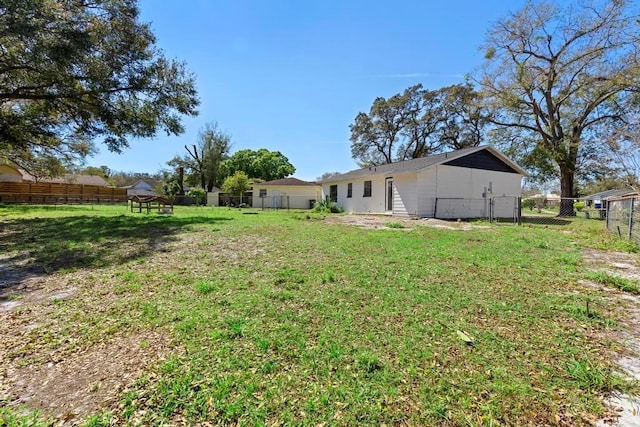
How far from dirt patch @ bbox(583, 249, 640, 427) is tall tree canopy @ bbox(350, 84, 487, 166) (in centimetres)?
2355

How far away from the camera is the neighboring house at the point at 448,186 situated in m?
14.9

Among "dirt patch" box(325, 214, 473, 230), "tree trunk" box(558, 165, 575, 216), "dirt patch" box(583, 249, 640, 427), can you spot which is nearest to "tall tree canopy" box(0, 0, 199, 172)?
"dirt patch" box(325, 214, 473, 230)

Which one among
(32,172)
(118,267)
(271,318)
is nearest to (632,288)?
(271,318)

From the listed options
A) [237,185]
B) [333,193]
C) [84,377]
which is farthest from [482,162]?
[237,185]

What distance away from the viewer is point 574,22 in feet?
50.8

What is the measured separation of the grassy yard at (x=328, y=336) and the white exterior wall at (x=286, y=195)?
2137 cm

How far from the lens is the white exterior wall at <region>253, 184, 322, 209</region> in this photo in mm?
26578

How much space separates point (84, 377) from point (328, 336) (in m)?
1.74

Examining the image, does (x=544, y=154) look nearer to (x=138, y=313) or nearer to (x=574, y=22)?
(x=574, y=22)

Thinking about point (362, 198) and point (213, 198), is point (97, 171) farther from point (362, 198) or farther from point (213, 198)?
point (362, 198)

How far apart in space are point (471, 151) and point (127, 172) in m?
77.7

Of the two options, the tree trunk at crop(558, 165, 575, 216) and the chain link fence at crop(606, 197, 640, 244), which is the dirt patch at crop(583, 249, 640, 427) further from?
the tree trunk at crop(558, 165, 575, 216)

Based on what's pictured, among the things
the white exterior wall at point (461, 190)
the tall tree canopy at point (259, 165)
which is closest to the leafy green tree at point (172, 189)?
the tall tree canopy at point (259, 165)

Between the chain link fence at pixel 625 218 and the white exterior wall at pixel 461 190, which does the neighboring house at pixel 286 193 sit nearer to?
the white exterior wall at pixel 461 190
